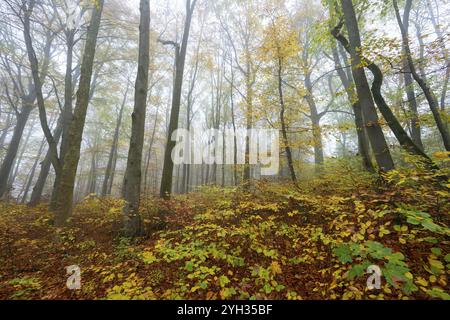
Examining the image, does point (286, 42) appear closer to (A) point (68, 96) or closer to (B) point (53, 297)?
(A) point (68, 96)

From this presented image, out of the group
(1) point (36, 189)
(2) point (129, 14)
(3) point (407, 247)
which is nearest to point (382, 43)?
(3) point (407, 247)

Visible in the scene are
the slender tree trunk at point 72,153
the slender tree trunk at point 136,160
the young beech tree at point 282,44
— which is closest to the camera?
the slender tree trunk at point 136,160

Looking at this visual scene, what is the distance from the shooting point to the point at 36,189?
1034cm

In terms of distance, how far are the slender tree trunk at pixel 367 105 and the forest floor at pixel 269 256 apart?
677 millimetres

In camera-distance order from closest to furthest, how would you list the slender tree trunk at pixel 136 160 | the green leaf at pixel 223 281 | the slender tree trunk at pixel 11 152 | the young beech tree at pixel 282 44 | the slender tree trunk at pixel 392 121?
the green leaf at pixel 223 281 → the slender tree trunk at pixel 392 121 → the slender tree trunk at pixel 136 160 → the young beech tree at pixel 282 44 → the slender tree trunk at pixel 11 152

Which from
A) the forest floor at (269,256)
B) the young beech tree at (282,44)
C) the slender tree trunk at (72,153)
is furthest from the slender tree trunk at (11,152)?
the young beech tree at (282,44)

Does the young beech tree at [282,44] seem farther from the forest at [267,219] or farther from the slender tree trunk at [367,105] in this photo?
the slender tree trunk at [367,105]

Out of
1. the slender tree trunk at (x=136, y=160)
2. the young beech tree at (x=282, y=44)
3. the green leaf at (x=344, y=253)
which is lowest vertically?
the green leaf at (x=344, y=253)

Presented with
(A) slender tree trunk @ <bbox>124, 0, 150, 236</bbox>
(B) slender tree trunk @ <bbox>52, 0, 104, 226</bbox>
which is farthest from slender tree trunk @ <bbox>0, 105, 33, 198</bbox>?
(A) slender tree trunk @ <bbox>124, 0, 150, 236</bbox>

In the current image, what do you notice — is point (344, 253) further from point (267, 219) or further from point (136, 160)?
point (136, 160)

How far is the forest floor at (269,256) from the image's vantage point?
106 inches

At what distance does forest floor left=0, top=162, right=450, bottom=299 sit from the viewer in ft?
8.84

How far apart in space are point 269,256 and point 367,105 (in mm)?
4355

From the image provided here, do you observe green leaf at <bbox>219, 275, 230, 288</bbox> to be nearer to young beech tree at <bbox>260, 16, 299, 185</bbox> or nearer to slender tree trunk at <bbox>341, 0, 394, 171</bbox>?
slender tree trunk at <bbox>341, 0, 394, 171</bbox>
